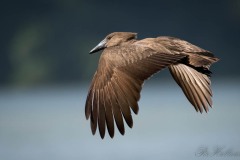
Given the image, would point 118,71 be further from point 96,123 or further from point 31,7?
point 31,7

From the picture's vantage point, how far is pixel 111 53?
484 centimetres

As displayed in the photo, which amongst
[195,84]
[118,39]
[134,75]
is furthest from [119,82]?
[118,39]

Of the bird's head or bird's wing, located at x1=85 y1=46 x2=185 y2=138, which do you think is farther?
the bird's head

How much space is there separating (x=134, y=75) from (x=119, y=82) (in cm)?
12

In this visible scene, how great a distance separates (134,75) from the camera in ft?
15.1

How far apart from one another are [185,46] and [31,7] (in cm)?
888

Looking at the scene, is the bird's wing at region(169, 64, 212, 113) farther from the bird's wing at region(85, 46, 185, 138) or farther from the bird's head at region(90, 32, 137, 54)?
the bird's head at region(90, 32, 137, 54)

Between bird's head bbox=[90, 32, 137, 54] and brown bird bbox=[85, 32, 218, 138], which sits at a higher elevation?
bird's head bbox=[90, 32, 137, 54]

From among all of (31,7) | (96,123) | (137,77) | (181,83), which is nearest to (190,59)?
(181,83)

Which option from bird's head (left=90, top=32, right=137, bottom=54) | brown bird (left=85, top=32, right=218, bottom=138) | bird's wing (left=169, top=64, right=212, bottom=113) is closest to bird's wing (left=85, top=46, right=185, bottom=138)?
brown bird (left=85, top=32, right=218, bottom=138)

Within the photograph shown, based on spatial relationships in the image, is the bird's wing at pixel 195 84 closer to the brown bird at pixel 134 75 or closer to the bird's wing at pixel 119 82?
the brown bird at pixel 134 75

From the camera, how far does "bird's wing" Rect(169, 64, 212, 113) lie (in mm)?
5145

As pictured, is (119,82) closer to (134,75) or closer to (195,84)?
(134,75)

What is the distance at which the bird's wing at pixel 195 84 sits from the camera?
5145 millimetres
